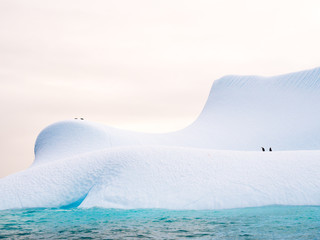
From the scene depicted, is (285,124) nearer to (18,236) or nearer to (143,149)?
(143,149)

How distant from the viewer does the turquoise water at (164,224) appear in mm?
6016

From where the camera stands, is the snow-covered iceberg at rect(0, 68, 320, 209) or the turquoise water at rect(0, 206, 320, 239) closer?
the turquoise water at rect(0, 206, 320, 239)

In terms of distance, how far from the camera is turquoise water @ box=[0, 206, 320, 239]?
6016 mm

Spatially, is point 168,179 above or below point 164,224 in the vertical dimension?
above

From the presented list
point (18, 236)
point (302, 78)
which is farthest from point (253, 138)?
point (18, 236)

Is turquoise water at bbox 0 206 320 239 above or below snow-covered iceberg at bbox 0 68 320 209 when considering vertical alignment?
below

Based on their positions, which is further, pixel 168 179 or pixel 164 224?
pixel 168 179

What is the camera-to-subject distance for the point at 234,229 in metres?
6.38

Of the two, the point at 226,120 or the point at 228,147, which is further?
the point at 226,120

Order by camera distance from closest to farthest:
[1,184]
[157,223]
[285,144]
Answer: [157,223]
[1,184]
[285,144]

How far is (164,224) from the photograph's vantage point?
7.05 m

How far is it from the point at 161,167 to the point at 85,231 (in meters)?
5.15

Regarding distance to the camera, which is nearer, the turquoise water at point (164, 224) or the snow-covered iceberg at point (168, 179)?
the turquoise water at point (164, 224)

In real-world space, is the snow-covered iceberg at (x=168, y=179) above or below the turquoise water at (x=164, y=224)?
above
